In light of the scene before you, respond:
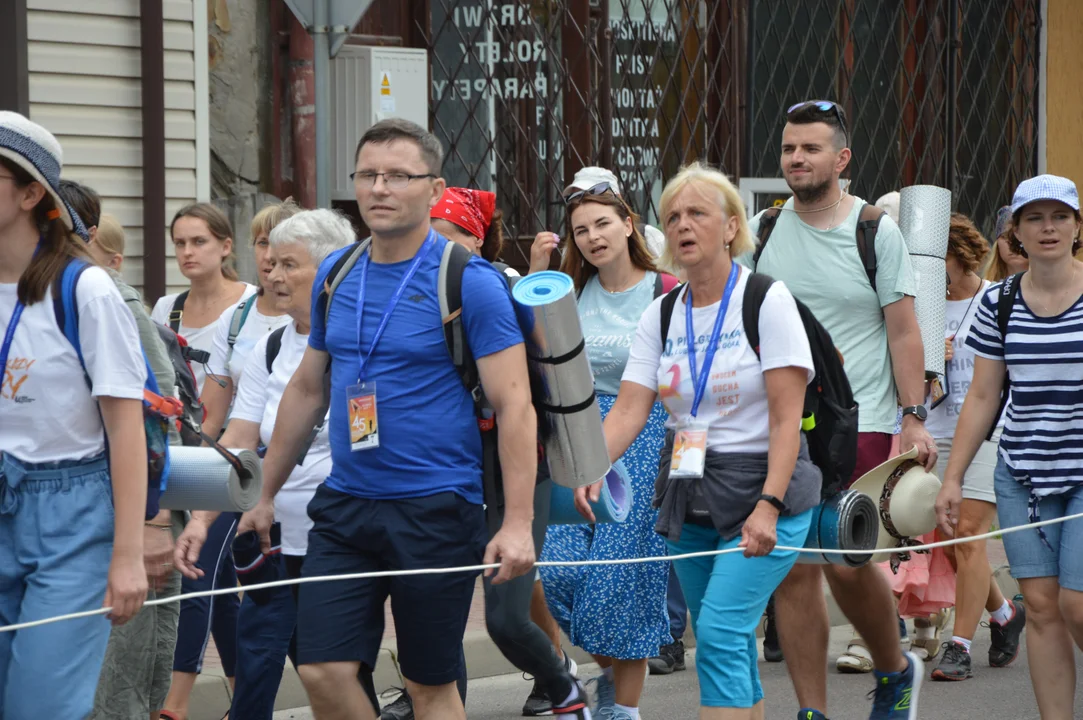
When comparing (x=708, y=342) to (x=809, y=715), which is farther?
(x=809, y=715)

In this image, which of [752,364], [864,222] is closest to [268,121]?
[864,222]

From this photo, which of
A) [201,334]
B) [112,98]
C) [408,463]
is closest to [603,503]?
[408,463]

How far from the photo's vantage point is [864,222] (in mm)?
6145

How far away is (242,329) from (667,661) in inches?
95.9

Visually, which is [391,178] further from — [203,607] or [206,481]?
[203,607]

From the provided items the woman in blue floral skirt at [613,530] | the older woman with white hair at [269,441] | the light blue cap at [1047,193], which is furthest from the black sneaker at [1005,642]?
the older woman with white hair at [269,441]

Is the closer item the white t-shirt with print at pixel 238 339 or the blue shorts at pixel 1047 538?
the blue shorts at pixel 1047 538

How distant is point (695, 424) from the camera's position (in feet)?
16.5

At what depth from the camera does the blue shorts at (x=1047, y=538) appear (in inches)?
208

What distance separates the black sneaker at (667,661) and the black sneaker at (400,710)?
4.68 feet

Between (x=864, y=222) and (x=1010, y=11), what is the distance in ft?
31.4

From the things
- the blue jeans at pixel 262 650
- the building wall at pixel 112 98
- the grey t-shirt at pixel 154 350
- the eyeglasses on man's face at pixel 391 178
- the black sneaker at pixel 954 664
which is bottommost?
the black sneaker at pixel 954 664

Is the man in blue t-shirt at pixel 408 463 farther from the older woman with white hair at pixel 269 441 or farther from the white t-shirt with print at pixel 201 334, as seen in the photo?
the white t-shirt with print at pixel 201 334

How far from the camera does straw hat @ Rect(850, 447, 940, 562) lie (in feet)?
18.7
